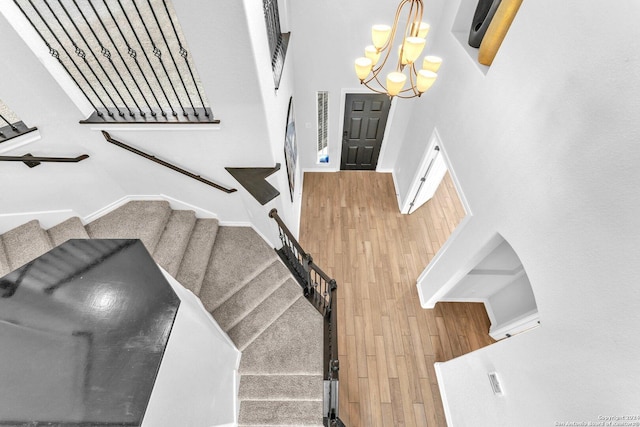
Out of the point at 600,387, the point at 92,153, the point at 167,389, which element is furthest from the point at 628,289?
the point at 92,153

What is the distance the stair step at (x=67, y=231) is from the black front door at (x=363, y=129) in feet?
15.4

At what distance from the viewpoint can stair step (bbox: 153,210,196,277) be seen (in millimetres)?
3498

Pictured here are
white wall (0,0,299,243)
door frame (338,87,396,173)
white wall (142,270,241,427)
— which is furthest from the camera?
door frame (338,87,396,173)

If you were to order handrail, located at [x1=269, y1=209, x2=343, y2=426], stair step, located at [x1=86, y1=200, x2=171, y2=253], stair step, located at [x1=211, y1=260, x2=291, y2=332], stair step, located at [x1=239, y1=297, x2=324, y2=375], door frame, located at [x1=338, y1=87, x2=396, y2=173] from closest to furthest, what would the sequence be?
handrail, located at [x1=269, y1=209, x2=343, y2=426], stair step, located at [x1=239, y1=297, x2=324, y2=375], stair step, located at [x1=211, y1=260, x2=291, y2=332], stair step, located at [x1=86, y1=200, x2=171, y2=253], door frame, located at [x1=338, y1=87, x2=396, y2=173]

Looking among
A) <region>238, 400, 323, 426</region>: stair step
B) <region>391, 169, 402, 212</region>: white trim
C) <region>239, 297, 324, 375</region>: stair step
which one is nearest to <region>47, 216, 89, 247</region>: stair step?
<region>239, 297, 324, 375</region>: stair step

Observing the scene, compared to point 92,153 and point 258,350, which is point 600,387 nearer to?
point 258,350

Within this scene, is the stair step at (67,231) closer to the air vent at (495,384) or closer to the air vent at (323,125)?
the air vent at (323,125)

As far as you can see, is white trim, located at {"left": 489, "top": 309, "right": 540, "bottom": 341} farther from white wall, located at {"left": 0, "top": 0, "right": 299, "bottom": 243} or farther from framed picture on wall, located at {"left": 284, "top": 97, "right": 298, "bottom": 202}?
framed picture on wall, located at {"left": 284, "top": 97, "right": 298, "bottom": 202}

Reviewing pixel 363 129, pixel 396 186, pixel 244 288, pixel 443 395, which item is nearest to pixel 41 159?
pixel 244 288

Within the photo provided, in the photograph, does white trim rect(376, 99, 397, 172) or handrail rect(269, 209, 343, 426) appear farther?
white trim rect(376, 99, 397, 172)

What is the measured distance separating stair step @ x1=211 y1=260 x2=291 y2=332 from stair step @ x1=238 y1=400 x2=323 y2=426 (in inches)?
36.6

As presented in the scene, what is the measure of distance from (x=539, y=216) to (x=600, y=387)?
1163 mm

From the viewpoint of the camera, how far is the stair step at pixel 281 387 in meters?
3.24

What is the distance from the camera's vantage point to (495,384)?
2.65 m
